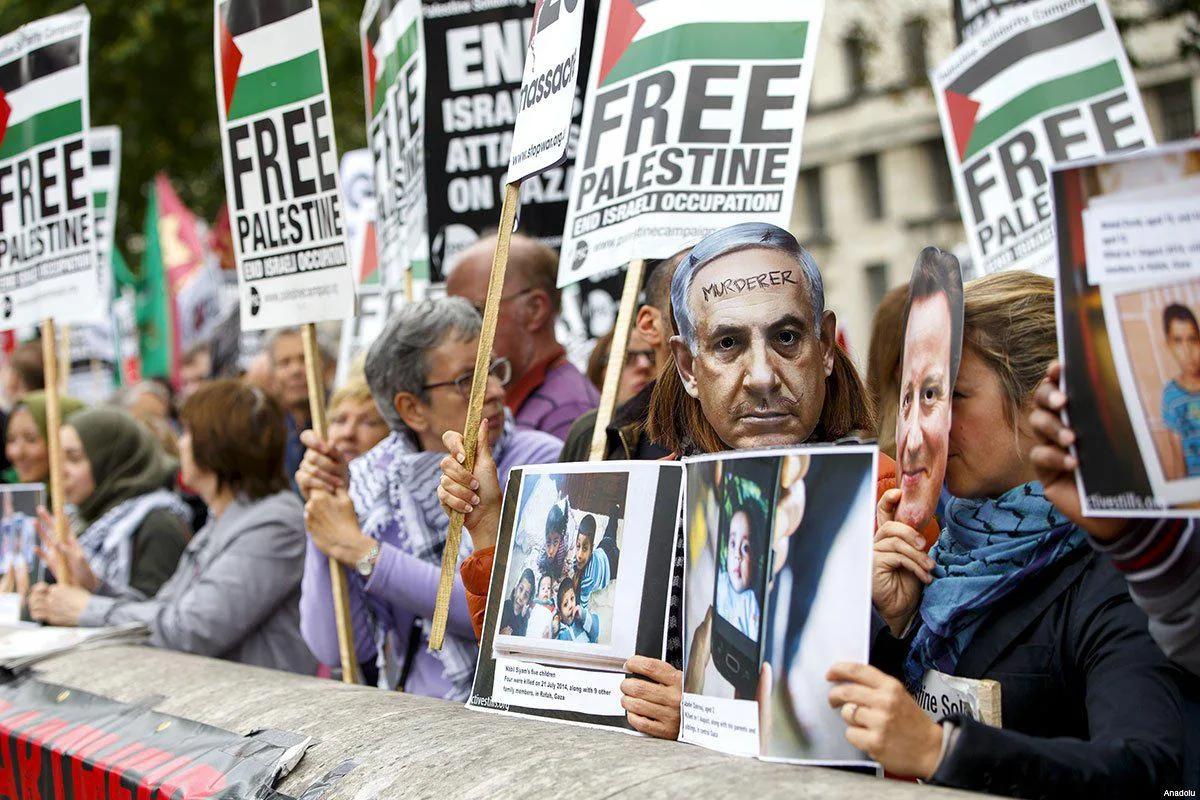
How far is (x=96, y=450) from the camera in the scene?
6.44 metres

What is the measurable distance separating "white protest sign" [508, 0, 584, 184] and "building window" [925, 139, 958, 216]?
35170 mm

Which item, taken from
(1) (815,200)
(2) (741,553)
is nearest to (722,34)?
(2) (741,553)

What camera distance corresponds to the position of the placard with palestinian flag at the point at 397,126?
19.2ft

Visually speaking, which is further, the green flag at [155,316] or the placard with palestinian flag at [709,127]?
the green flag at [155,316]

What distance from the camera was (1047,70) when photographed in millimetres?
5887

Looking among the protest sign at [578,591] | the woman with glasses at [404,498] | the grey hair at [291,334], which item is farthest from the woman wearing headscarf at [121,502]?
the protest sign at [578,591]

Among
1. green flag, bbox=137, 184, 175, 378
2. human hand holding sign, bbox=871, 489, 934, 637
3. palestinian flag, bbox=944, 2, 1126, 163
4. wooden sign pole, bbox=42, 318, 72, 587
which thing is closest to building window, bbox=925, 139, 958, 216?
green flag, bbox=137, 184, 175, 378

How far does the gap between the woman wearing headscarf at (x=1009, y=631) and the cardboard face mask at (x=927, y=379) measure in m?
0.08

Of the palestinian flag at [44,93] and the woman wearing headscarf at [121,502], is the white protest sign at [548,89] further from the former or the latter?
the palestinian flag at [44,93]

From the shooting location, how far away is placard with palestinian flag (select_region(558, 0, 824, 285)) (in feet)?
13.8

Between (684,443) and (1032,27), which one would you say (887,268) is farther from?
(684,443)

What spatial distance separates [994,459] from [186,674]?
2.37m

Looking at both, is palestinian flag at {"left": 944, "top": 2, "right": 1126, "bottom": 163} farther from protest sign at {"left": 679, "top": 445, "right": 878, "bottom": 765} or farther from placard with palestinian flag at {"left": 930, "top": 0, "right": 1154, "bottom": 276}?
protest sign at {"left": 679, "top": 445, "right": 878, "bottom": 765}

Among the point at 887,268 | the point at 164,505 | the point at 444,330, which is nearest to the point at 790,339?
the point at 444,330
